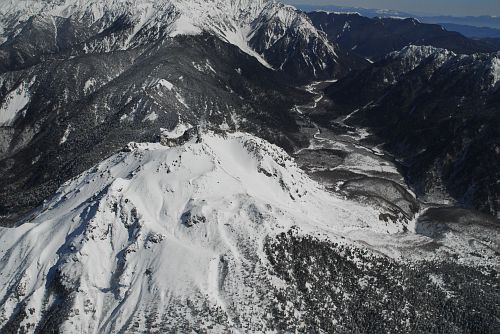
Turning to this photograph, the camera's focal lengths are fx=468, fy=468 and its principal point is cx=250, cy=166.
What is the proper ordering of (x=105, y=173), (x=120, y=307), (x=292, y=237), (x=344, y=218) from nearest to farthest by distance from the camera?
(x=120, y=307)
(x=292, y=237)
(x=105, y=173)
(x=344, y=218)

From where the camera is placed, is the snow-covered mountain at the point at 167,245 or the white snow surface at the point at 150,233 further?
the white snow surface at the point at 150,233

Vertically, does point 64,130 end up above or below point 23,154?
above

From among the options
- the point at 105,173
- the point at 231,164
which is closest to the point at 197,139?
the point at 231,164

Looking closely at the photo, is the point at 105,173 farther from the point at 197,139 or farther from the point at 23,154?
the point at 23,154

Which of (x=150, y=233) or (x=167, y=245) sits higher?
(x=150, y=233)

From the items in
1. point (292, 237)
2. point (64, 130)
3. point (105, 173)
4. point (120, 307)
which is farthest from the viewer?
point (64, 130)

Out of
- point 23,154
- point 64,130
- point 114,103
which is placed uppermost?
point 114,103

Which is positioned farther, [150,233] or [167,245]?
[150,233]

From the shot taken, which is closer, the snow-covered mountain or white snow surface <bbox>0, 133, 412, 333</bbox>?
the snow-covered mountain
